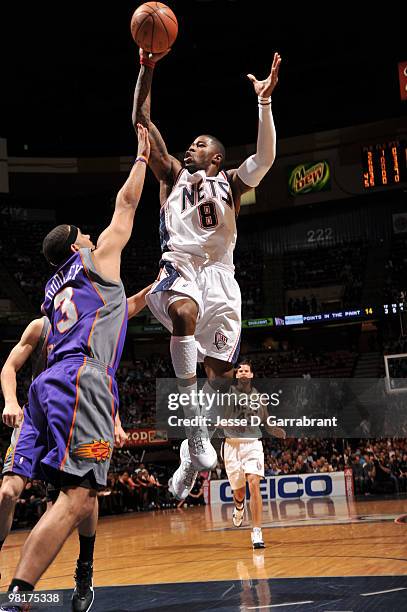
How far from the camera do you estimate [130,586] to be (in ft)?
22.5

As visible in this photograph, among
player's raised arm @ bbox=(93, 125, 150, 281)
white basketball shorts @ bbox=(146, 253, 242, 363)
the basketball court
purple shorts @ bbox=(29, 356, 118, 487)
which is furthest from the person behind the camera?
the basketball court

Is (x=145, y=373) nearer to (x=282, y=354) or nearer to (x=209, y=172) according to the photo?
(x=282, y=354)

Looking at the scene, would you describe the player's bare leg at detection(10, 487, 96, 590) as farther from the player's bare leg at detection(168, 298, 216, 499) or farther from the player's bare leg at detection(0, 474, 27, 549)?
the player's bare leg at detection(0, 474, 27, 549)

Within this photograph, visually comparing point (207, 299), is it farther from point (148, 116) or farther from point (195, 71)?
point (195, 71)

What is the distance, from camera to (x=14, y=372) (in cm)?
521

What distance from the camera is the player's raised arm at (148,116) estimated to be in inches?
204

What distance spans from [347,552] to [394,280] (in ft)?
65.0

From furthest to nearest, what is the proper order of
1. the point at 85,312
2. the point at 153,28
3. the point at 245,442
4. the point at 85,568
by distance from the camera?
the point at 245,442
the point at 153,28
the point at 85,568
the point at 85,312

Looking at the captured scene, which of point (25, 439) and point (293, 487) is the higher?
point (25, 439)

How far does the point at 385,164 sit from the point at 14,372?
22865 millimetres

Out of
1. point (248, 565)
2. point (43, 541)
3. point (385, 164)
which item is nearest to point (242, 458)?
point (248, 565)

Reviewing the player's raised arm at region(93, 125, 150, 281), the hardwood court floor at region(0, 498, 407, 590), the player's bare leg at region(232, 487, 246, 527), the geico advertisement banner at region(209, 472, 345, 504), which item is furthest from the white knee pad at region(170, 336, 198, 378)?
the geico advertisement banner at region(209, 472, 345, 504)

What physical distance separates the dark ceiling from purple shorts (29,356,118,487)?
2188 cm

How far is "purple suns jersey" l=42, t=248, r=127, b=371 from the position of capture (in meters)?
4.16
